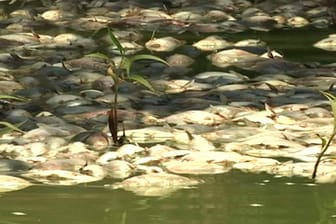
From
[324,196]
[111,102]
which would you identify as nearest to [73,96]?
[111,102]

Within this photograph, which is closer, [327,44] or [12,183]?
[12,183]

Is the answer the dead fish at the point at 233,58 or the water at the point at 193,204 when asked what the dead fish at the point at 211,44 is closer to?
the dead fish at the point at 233,58

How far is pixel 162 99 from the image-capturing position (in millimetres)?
4199

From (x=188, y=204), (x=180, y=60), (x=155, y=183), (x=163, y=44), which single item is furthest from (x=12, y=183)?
(x=163, y=44)

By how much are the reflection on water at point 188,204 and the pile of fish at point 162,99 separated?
0.09 m

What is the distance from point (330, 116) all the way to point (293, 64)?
3.93 ft

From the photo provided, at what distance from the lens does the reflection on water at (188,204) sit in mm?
2484

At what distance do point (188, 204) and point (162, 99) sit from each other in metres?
1.60

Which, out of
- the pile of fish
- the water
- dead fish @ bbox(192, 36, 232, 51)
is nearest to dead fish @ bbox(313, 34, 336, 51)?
the pile of fish

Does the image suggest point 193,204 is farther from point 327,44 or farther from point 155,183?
point 327,44

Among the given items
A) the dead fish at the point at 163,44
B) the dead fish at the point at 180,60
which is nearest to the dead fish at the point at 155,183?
the dead fish at the point at 180,60

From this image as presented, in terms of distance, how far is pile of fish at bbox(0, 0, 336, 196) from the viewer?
3055mm

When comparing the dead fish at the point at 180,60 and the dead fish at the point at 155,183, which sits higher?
the dead fish at the point at 155,183

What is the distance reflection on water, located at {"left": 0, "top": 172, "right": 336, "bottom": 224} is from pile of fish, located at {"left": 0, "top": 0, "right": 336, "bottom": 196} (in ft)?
0.29
